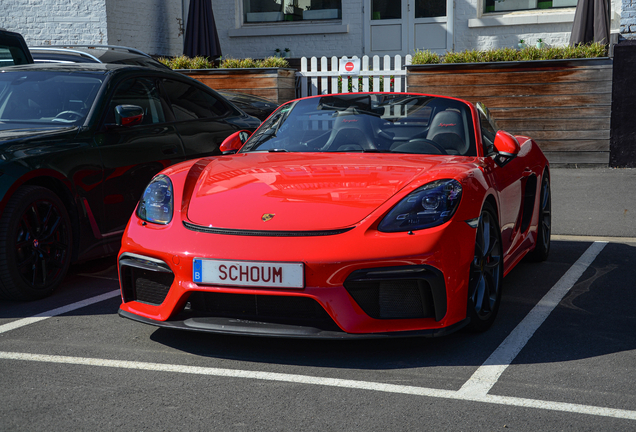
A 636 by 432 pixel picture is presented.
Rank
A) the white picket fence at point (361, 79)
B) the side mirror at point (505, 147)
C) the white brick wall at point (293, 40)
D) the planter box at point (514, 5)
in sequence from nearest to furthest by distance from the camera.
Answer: the side mirror at point (505, 147) < the white picket fence at point (361, 79) < the planter box at point (514, 5) < the white brick wall at point (293, 40)

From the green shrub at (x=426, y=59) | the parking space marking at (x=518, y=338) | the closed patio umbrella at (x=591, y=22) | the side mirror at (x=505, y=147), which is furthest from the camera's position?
the closed patio umbrella at (x=591, y=22)

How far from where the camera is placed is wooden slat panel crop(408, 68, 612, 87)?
10.2 metres

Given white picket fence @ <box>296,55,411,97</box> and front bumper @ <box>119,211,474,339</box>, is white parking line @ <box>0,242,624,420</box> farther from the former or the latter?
white picket fence @ <box>296,55,411,97</box>

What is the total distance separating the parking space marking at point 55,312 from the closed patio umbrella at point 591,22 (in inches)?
359

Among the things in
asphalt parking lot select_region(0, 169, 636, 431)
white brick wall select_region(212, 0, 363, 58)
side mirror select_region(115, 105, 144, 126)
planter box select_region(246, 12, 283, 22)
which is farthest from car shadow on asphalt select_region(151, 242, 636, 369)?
planter box select_region(246, 12, 283, 22)

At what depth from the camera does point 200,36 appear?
14078 millimetres

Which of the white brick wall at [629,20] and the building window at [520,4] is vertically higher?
the building window at [520,4]

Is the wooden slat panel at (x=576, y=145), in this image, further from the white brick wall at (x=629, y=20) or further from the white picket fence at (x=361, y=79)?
the white picket fence at (x=361, y=79)

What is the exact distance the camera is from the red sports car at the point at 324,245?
303 centimetres

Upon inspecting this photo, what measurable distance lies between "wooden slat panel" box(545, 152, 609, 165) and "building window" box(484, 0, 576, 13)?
554 centimetres

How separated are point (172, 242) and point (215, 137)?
292 cm

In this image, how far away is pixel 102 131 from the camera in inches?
194

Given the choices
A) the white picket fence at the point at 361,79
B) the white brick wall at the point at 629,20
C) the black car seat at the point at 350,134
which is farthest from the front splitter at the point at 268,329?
the white picket fence at the point at 361,79

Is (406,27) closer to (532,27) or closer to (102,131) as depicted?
(532,27)
